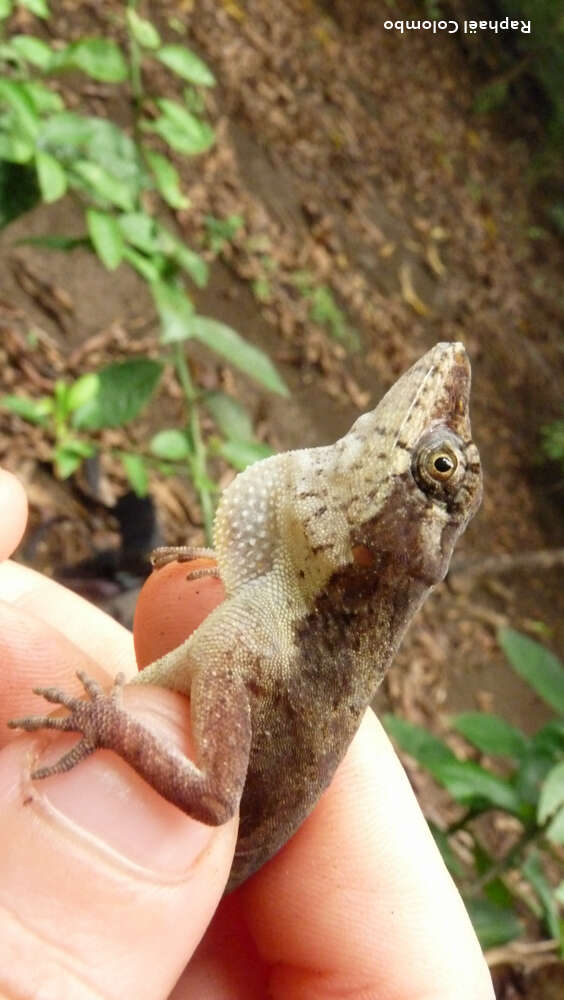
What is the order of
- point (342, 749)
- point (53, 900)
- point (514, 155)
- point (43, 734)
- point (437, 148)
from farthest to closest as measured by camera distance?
1. point (514, 155)
2. point (437, 148)
3. point (342, 749)
4. point (43, 734)
5. point (53, 900)

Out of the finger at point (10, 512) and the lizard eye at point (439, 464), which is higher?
the lizard eye at point (439, 464)

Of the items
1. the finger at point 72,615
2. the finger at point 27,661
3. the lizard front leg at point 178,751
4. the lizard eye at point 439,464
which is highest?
the lizard eye at point 439,464

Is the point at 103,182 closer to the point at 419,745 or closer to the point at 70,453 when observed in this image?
the point at 70,453

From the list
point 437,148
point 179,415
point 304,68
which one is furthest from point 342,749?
point 437,148

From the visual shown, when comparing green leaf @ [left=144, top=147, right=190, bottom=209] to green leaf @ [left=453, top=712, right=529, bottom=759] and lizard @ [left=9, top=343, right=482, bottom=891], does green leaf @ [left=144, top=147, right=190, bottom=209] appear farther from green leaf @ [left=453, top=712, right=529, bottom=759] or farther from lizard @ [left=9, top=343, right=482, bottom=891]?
green leaf @ [left=453, top=712, right=529, bottom=759]

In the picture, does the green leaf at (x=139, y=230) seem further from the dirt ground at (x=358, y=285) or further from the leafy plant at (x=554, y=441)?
the leafy plant at (x=554, y=441)

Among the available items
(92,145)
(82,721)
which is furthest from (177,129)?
(82,721)

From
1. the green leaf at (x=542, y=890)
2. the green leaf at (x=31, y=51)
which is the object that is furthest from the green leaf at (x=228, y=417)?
the green leaf at (x=542, y=890)

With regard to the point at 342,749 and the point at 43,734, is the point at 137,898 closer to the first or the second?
the point at 43,734
